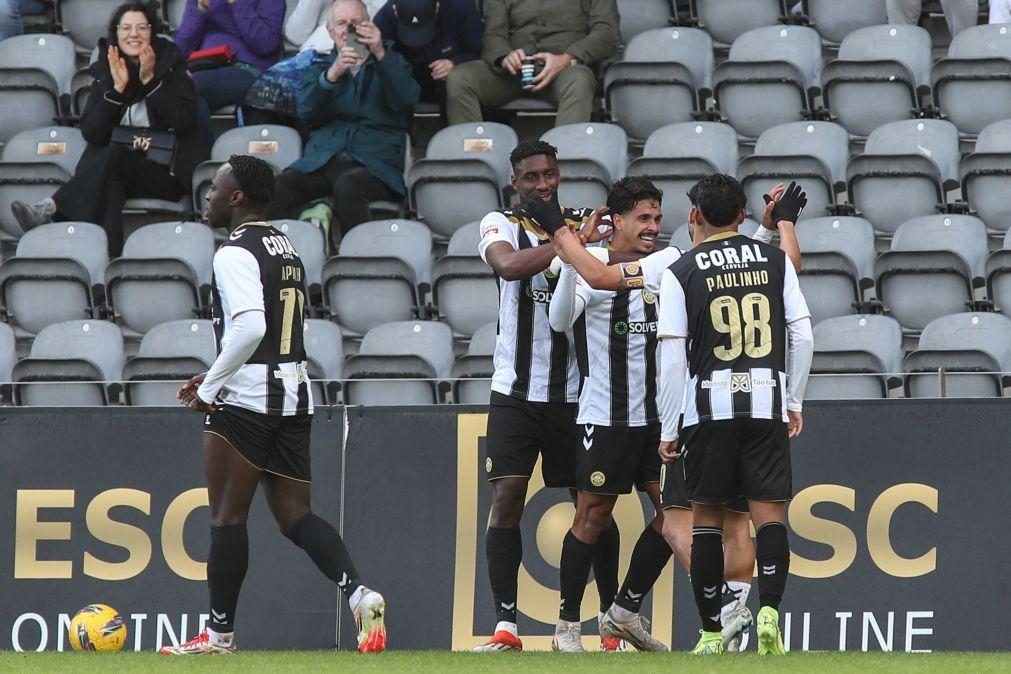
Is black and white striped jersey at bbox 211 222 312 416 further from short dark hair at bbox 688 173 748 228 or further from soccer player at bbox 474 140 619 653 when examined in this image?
short dark hair at bbox 688 173 748 228

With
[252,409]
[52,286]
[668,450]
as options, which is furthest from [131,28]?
[668,450]

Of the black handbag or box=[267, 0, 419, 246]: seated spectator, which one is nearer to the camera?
box=[267, 0, 419, 246]: seated spectator

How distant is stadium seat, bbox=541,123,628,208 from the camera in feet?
35.9

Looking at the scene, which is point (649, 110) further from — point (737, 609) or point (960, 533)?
point (737, 609)

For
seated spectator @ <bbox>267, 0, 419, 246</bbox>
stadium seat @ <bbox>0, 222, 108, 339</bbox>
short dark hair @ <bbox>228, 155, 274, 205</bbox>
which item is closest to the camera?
short dark hair @ <bbox>228, 155, 274, 205</bbox>

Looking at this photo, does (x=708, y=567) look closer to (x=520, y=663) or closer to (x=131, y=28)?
(x=520, y=663)

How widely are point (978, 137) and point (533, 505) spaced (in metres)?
4.61

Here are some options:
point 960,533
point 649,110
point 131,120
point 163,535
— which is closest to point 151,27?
point 131,120

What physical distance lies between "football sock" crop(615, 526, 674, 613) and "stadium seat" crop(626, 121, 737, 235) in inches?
156

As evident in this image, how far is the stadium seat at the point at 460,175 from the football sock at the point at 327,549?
4.72 m

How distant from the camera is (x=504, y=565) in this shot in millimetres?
7262

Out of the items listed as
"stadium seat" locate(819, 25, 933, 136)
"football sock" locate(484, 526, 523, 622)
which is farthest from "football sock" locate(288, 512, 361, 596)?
"stadium seat" locate(819, 25, 933, 136)

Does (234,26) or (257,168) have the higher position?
(234,26)

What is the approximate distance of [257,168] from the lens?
7180 mm
